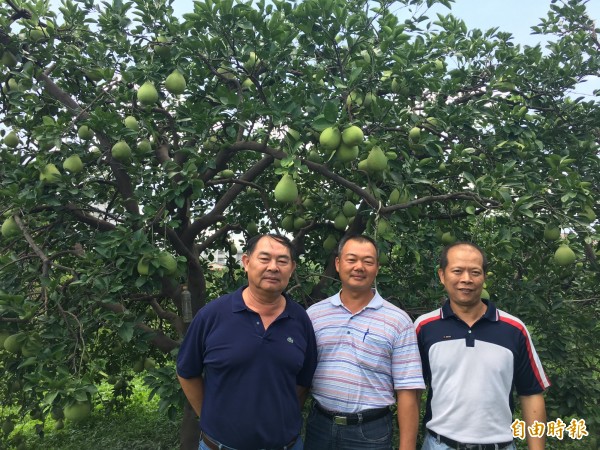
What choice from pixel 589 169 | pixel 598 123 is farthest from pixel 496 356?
pixel 598 123

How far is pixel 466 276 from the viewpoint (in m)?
1.77

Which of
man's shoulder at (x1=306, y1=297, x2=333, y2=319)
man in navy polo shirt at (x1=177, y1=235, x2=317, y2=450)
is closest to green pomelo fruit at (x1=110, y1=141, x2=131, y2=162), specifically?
man in navy polo shirt at (x1=177, y1=235, x2=317, y2=450)

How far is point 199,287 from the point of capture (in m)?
3.46

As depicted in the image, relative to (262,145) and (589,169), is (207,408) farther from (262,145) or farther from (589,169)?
(589,169)

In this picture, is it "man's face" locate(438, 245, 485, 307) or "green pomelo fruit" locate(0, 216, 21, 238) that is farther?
"green pomelo fruit" locate(0, 216, 21, 238)

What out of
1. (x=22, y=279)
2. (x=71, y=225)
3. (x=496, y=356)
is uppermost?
(x=71, y=225)

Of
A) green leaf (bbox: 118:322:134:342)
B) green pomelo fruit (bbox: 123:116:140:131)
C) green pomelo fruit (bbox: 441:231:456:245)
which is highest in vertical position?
green pomelo fruit (bbox: 123:116:140:131)

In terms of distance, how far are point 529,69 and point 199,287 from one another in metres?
2.89

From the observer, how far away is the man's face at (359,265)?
1.82 meters

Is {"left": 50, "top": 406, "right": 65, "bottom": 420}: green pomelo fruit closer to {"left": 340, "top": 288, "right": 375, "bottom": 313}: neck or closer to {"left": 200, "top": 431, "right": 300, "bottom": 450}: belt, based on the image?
{"left": 200, "top": 431, "right": 300, "bottom": 450}: belt

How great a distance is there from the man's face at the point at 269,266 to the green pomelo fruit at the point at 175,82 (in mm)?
1379

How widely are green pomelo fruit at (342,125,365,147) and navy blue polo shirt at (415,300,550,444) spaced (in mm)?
900

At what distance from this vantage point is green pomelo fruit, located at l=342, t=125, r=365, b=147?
224 centimetres

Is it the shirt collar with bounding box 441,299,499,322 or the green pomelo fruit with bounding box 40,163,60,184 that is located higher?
the green pomelo fruit with bounding box 40,163,60,184
